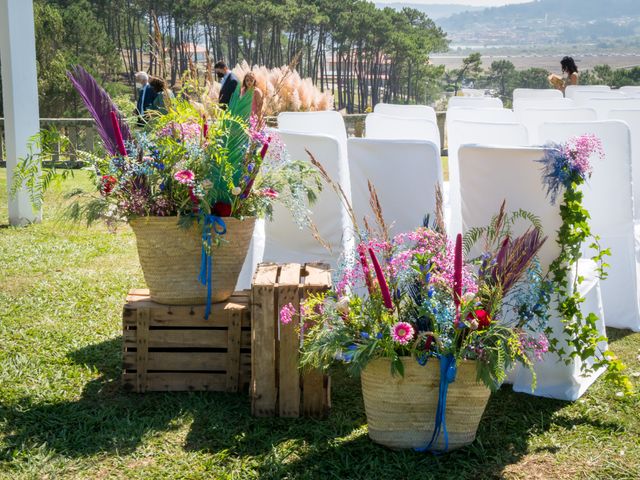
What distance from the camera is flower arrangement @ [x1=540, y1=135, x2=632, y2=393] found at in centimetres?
280

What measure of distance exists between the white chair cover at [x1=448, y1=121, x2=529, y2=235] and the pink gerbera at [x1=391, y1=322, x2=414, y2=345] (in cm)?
137

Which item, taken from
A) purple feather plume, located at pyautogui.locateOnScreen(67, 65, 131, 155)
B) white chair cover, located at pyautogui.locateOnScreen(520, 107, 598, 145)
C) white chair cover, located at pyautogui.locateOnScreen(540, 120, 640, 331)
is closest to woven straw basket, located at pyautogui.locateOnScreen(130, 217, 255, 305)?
purple feather plume, located at pyautogui.locateOnScreen(67, 65, 131, 155)

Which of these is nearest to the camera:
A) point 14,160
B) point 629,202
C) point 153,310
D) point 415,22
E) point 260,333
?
point 260,333

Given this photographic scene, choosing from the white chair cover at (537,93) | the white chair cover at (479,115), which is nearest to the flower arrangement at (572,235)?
the white chair cover at (479,115)

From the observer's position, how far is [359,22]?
42.3 meters

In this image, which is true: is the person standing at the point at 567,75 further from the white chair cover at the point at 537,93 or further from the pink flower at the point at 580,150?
the pink flower at the point at 580,150

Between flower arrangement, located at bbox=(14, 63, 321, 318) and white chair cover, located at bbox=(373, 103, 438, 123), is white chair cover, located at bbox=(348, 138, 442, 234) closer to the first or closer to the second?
flower arrangement, located at bbox=(14, 63, 321, 318)

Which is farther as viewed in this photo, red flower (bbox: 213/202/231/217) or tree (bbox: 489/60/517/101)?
tree (bbox: 489/60/517/101)

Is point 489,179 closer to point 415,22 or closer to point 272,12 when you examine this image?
point 272,12

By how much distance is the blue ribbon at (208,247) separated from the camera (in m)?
2.88

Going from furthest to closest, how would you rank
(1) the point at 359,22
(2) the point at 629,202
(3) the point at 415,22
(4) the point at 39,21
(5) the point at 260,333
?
(3) the point at 415,22, (1) the point at 359,22, (4) the point at 39,21, (2) the point at 629,202, (5) the point at 260,333

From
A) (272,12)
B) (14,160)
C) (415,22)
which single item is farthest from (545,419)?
(415,22)

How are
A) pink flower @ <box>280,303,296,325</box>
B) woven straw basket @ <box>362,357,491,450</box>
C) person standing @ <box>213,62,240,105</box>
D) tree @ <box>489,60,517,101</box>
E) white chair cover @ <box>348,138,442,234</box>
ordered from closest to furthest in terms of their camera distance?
woven straw basket @ <box>362,357,491,450</box>, pink flower @ <box>280,303,296,325</box>, white chair cover @ <box>348,138,442,234</box>, person standing @ <box>213,62,240,105</box>, tree @ <box>489,60,517,101</box>

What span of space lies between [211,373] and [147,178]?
77 cm
